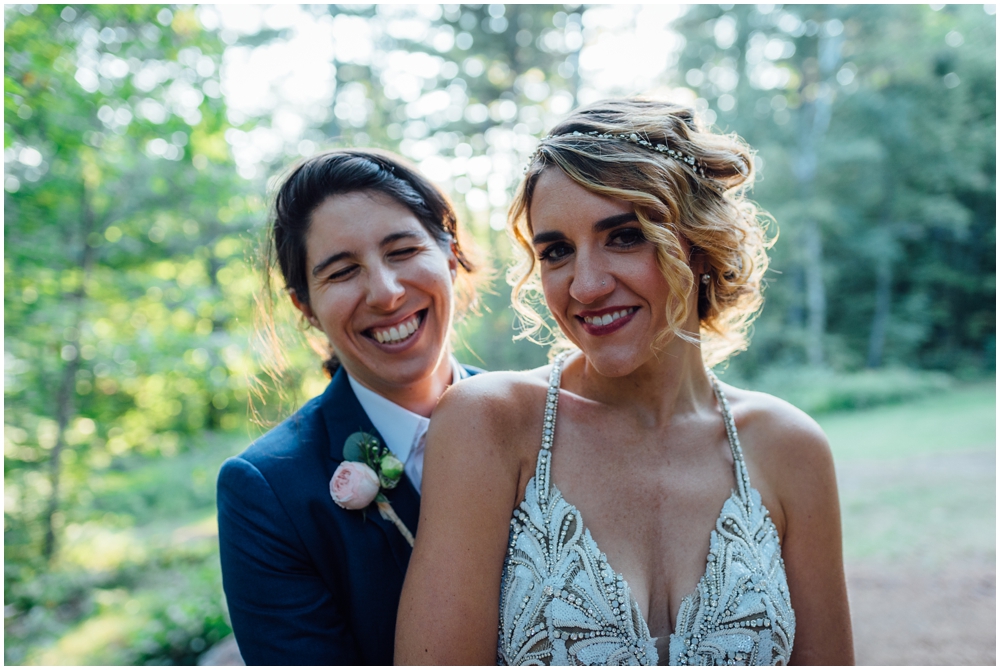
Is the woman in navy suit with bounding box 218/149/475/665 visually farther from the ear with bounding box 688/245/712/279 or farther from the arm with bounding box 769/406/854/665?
the arm with bounding box 769/406/854/665

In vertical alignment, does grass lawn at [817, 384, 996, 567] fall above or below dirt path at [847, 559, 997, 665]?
below

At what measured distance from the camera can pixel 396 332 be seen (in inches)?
88.2

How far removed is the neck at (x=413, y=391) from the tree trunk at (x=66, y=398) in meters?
5.78

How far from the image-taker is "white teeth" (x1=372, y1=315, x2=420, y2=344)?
7.34 feet

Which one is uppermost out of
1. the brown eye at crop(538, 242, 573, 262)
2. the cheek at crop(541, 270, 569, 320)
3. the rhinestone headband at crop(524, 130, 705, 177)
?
the rhinestone headband at crop(524, 130, 705, 177)

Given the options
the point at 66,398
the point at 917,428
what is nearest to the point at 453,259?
the point at 66,398

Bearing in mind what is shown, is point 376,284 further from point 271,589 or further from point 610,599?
point 610,599

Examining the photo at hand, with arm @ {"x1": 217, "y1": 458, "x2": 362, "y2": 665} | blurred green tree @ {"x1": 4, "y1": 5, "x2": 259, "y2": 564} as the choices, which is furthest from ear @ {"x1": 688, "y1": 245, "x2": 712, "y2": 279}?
blurred green tree @ {"x1": 4, "y1": 5, "x2": 259, "y2": 564}

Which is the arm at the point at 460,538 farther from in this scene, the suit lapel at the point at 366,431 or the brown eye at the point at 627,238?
the brown eye at the point at 627,238

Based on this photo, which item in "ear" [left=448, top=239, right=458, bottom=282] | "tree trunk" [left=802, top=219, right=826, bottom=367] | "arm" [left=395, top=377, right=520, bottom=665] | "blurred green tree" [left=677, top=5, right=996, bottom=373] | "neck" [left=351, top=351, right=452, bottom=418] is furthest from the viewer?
"tree trunk" [left=802, top=219, right=826, bottom=367]

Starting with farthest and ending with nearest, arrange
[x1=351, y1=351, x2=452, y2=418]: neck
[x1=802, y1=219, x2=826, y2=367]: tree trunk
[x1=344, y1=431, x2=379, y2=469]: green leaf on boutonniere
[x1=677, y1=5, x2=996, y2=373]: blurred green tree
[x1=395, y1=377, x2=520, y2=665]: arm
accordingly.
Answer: [x1=802, y1=219, x2=826, y2=367]: tree trunk → [x1=677, y1=5, x2=996, y2=373]: blurred green tree → [x1=351, y1=351, x2=452, y2=418]: neck → [x1=344, y1=431, x2=379, y2=469]: green leaf on boutonniere → [x1=395, y1=377, x2=520, y2=665]: arm

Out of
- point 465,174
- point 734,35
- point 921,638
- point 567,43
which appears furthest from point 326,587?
point 734,35

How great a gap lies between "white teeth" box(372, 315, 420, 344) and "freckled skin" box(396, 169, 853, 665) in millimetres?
326

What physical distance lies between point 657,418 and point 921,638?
4370mm
